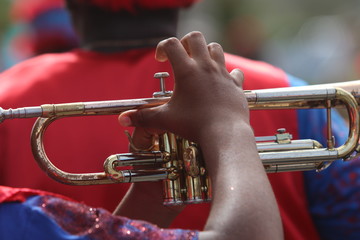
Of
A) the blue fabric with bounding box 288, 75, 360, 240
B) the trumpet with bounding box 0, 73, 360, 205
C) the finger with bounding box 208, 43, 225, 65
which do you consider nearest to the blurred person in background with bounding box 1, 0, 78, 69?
the blue fabric with bounding box 288, 75, 360, 240

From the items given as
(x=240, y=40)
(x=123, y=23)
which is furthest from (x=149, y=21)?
(x=240, y=40)

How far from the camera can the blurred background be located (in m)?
5.79

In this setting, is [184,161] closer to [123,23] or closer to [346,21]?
[123,23]

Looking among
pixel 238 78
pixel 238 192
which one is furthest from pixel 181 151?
pixel 238 192

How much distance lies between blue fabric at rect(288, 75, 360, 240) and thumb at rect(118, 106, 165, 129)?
859 millimetres

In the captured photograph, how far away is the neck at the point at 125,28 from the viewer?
2.88 metres

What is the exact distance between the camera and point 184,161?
2.15 metres

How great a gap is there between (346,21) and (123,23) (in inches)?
560

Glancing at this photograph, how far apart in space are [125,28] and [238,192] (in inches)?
49.4

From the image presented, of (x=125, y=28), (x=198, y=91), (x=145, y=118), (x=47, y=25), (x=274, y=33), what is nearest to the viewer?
(x=198, y=91)

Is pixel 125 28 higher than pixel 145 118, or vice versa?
pixel 125 28

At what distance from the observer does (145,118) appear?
82.7 inches

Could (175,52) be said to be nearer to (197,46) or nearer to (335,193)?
(197,46)

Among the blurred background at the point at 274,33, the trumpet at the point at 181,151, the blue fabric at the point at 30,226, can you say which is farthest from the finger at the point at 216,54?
the blurred background at the point at 274,33
